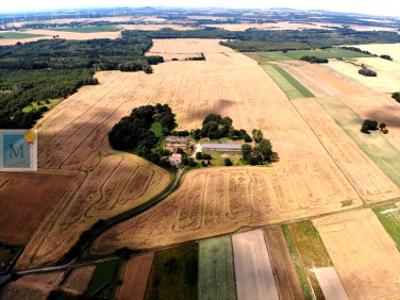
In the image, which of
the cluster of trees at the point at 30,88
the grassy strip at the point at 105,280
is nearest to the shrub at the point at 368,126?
the grassy strip at the point at 105,280

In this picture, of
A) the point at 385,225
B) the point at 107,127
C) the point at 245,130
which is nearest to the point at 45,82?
the point at 107,127

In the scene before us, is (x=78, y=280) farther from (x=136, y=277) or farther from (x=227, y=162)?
(x=227, y=162)

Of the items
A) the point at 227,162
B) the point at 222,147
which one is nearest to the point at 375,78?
the point at 222,147

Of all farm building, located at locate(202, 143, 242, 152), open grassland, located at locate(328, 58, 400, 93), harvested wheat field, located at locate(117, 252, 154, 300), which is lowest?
harvested wheat field, located at locate(117, 252, 154, 300)

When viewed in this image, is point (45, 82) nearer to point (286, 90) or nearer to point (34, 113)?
point (34, 113)

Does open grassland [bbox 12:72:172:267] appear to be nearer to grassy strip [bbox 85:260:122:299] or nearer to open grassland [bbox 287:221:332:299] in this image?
grassy strip [bbox 85:260:122:299]

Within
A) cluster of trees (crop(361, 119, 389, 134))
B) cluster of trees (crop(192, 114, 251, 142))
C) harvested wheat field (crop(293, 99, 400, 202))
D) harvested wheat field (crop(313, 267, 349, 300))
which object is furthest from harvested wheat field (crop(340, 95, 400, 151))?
harvested wheat field (crop(313, 267, 349, 300))

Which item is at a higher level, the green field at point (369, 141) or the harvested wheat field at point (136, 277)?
the green field at point (369, 141)

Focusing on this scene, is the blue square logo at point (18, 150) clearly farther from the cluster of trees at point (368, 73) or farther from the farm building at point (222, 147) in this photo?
the cluster of trees at point (368, 73)
